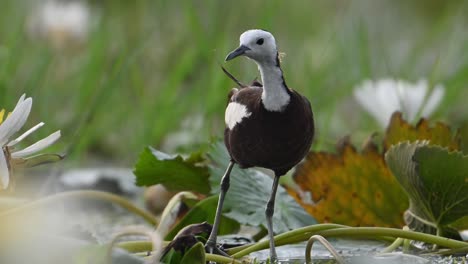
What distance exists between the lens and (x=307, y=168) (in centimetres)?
177

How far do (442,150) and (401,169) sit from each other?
77 millimetres

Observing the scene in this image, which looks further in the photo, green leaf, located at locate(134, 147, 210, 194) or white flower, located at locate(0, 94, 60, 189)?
green leaf, located at locate(134, 147, 210, 194)

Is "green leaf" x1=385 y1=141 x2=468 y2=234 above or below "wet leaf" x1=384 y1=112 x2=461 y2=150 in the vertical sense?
below

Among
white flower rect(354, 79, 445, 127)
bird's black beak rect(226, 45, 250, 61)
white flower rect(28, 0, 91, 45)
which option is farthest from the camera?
white flower rect(28, 0, 91, 45)

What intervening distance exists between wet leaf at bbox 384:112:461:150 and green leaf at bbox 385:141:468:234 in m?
0.23

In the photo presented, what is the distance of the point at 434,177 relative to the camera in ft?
4.85

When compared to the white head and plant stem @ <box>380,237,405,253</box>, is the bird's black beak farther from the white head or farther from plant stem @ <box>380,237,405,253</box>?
plant stem @ <box>380,237,405,253</box>

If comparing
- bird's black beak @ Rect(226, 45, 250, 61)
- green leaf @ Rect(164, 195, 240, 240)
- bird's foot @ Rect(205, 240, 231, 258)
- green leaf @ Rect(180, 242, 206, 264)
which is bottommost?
green leaf @ Rect(180, 242, 206, 264)

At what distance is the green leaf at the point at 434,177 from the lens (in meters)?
1.46

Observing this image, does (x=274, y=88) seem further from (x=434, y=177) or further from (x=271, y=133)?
(x=434, y=177)

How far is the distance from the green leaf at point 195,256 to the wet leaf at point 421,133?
24.5 inches

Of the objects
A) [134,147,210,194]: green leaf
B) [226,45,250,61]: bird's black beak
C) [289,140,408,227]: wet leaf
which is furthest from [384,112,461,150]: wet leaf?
[226,45,250,61]: bird's black beak

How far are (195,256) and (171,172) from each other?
1.60 ft

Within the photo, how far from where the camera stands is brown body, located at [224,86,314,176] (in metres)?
1.27
